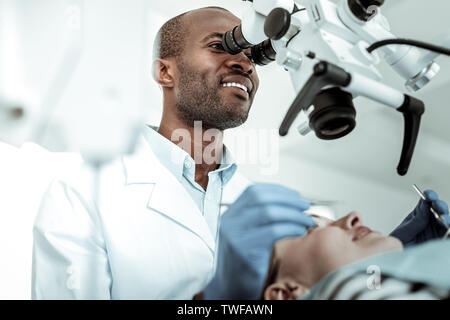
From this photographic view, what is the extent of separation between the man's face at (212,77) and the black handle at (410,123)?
1.31 ft

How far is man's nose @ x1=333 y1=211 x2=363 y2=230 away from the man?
0.26 meters

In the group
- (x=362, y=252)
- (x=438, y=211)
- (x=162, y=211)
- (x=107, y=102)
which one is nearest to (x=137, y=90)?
(x=107, y=102)

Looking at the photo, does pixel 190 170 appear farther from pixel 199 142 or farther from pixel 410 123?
pixel 410 123

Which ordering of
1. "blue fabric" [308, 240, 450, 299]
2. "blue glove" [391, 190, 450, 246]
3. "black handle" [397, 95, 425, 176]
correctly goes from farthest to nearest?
1. "blue glove" [391, 190, 450, 246]
2. "black handle" [397, 95, 425, 176]
3. "blue fabric" [308, 240, 450, 299]

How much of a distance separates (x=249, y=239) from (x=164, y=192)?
317 millimetres

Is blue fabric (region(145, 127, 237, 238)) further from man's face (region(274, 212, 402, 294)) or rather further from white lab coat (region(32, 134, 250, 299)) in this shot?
man's face (region(274, 212, 402, 294))

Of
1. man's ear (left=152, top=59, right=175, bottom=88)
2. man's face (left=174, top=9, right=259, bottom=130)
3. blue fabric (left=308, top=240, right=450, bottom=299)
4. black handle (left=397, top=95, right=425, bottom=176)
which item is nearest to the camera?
blue fabric (left=308, top=240, right=450, bottom=299)

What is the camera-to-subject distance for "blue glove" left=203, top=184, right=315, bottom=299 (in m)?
0.70

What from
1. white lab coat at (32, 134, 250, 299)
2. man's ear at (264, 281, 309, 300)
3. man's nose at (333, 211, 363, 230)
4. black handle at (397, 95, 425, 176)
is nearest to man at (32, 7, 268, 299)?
white lab coat at (32, 134, 250, 299)

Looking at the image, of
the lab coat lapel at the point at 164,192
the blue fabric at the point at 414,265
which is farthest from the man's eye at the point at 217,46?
the blue fabric at the point at 414,265

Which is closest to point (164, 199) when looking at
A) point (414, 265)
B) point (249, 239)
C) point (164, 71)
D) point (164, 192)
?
point (164, 192)

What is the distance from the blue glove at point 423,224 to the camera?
895 mm

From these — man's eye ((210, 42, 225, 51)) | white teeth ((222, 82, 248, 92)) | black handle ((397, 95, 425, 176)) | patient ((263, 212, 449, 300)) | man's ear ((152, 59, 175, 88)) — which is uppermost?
man's eye ((210, 42, 225, 51))

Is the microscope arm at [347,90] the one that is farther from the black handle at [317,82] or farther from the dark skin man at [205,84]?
the dark skin man at [205,84]
